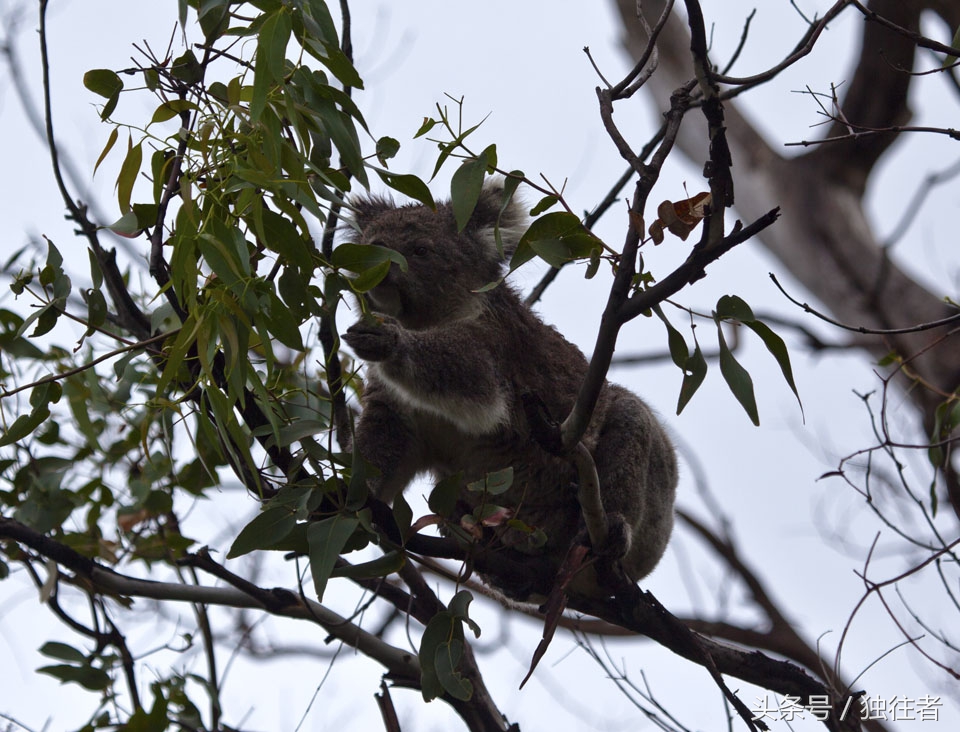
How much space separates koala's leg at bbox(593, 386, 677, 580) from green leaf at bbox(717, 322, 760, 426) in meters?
0.97

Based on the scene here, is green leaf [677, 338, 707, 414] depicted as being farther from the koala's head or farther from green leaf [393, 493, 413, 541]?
the koala's head

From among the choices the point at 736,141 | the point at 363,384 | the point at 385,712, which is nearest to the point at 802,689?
the point at 385,712

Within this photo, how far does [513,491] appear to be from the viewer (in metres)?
3.09

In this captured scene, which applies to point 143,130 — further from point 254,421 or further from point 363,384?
point 363,384

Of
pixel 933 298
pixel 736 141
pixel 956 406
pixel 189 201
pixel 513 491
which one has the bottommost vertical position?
pixel 189 201

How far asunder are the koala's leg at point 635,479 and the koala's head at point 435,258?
61cm

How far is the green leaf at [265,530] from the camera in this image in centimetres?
194

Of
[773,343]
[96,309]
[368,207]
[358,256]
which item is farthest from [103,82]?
[368,207]

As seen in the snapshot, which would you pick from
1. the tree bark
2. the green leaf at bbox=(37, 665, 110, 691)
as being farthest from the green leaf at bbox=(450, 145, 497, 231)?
the tree bark

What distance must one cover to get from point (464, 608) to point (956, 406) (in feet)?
5.39

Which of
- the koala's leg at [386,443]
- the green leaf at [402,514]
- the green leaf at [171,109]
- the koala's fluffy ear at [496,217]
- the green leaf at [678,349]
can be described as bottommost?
the green leaf at [402,514]

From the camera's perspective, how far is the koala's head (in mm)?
3139

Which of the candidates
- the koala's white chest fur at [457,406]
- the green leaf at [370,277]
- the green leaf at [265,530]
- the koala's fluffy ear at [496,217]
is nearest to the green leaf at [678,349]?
the green leaf at [370,277]

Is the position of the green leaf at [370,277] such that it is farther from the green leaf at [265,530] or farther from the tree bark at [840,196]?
the tree bark at [840,196]
